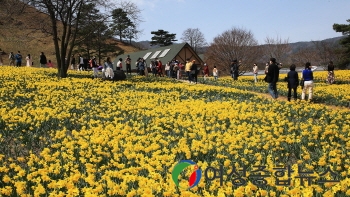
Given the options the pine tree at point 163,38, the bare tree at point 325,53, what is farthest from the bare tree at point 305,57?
the pine tree at point 163,38

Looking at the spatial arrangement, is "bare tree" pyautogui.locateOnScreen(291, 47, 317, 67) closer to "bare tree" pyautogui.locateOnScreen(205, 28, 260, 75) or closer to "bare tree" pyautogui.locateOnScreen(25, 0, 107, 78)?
"bare tree" pyautogui.locateOnScreen(205, 28, 260, 75)

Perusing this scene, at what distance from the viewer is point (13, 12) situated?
78.5 feet

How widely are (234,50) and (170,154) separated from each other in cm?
5097

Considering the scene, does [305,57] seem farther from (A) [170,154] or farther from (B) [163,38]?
(A) [170,154]

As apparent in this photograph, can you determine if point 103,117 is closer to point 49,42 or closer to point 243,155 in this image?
point 243,155

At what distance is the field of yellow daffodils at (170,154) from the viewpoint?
16.1ft

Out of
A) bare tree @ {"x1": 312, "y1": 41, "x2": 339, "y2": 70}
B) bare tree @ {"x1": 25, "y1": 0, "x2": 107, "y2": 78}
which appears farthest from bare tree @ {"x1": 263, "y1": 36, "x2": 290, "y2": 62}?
bare tree @ {"x1": 25, "y1": 0, "x2": 107, "y2": 78}

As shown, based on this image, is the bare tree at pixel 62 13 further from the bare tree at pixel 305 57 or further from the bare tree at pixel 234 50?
the bare tree at pixel 305 57

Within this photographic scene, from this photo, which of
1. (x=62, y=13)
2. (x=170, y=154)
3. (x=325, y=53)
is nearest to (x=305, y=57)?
(x=325, y=53)

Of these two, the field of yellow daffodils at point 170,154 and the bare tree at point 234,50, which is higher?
the bare tree at point 234,50

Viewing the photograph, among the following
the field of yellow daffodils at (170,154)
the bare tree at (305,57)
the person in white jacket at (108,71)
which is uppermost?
the bare tree at (305,57)

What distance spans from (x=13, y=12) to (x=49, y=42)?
7723 cm

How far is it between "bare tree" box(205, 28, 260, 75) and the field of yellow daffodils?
1697 inches

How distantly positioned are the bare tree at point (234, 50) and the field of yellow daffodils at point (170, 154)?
43.1 meters
